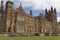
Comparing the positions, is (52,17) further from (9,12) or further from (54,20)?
(9,12)

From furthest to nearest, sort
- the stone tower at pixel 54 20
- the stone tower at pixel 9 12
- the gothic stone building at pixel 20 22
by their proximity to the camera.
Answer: the stone tower at pixel 54 20
the stone tower at pixel 9 12
the gothic stone building at pixel 20 22

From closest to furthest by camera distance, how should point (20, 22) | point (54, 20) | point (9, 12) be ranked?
point (9, 12)
point (20, 22)
point (54, 20)

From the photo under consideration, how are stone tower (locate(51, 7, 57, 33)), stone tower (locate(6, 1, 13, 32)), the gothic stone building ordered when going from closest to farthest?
1. the gothic stone building
2. stone tower (locate(6, 1, 13, 32))
3. stone tower (locate(51, 7, 57, 33))

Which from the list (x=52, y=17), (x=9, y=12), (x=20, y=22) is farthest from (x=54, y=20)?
(x=9, y=12)

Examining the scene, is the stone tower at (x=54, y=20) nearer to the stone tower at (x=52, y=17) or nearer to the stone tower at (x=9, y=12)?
the stone tower at (x=52, y=17)

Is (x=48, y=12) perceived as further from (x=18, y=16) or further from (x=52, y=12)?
(x=18, y=16)

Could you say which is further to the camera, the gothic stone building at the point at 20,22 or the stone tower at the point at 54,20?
the stone tower at the point at 54,20

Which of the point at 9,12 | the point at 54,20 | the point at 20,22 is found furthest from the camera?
the point at 54,20

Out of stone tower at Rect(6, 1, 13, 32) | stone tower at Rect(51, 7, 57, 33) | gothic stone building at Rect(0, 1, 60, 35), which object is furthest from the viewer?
stone tower at Rect(51, 7, 57, 33)

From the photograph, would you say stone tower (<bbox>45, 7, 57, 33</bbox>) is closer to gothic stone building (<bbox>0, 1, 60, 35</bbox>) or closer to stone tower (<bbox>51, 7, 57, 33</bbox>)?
stone tower (<bbox>51, 7, 57, 33</bbox>)

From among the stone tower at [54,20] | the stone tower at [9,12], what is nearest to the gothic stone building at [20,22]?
the stone tower at [9,12]

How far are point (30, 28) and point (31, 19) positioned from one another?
3.65 meters

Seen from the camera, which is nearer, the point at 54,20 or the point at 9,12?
the point at 9,12

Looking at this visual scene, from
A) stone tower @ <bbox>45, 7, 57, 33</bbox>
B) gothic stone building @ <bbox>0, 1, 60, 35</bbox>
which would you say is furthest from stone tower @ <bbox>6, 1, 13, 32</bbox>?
stone tower @ <bbox>45, 7, 57, 33</bbox>
